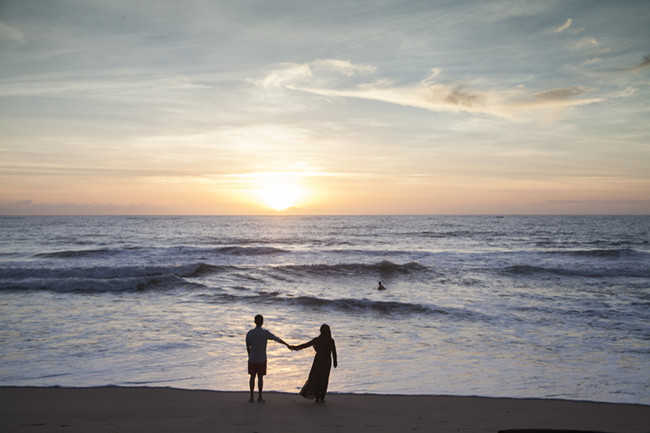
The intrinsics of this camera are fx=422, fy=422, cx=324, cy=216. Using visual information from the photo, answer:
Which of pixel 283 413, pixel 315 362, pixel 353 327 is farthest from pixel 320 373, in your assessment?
pixel 353 327

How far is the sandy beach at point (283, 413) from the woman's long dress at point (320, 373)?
19 cm

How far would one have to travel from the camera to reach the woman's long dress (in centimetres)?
748

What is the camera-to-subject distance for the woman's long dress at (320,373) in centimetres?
748

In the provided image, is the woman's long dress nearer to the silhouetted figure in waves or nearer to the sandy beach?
the silhouetted figure in waves

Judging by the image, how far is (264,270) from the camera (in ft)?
93.9

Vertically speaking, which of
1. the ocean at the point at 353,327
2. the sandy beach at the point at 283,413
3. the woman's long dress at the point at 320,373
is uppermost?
the woman's long dress at the point at 320,373

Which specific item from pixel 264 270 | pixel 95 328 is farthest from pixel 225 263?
pixel 95 328

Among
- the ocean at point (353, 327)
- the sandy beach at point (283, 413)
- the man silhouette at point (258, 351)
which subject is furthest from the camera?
the ocean at point (353, 327)

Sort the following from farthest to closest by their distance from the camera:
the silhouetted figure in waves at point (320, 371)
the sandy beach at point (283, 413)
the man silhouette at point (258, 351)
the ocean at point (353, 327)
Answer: the ocean at point (353, 327)
the man silhouette at point (258, 351)
the silhouetted figure in waves at point (320, 371)
the sandy beach at point (283, 413)

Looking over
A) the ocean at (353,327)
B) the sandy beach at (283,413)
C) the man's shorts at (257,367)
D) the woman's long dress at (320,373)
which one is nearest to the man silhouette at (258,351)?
the man's shorts at (257,367)

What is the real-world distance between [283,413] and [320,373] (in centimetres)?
96

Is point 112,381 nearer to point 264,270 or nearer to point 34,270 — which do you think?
point 264,270

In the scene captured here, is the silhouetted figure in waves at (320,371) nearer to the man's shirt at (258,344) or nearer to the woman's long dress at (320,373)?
the woman's long dress at (320,373)

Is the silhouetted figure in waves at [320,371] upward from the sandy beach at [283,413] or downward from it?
upward
